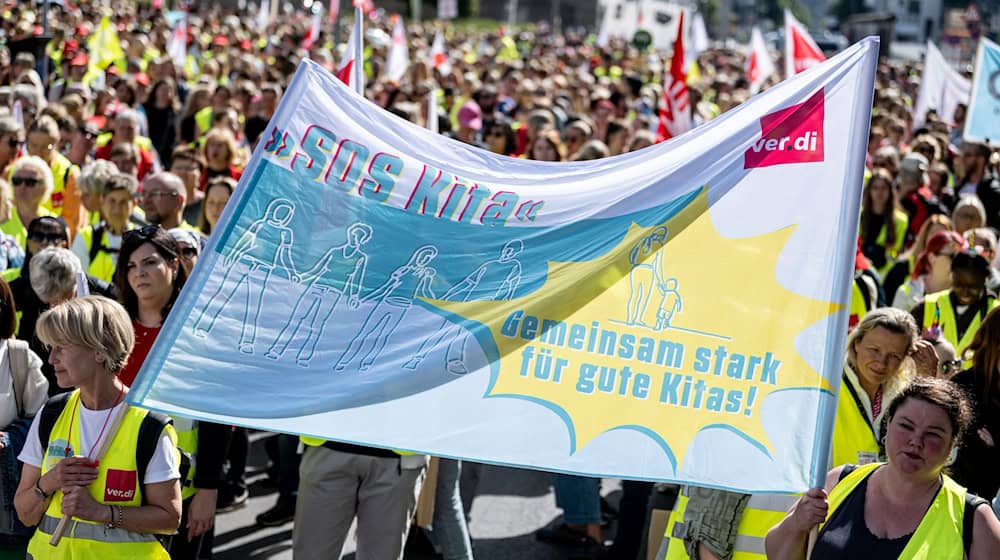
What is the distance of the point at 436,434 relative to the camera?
3.39 meters

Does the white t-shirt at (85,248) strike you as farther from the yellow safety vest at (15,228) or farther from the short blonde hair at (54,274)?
the short blonde hair at (54,274)

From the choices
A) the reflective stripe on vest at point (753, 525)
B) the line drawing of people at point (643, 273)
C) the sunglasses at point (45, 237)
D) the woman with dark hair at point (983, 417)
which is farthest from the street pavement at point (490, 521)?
the line drawing of people at point (643, 273)

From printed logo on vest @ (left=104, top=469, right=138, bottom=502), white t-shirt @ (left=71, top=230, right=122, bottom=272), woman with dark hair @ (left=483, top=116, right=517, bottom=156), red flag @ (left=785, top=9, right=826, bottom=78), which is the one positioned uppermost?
red flag @ (left=785, top=9, right=826, bottom=78)

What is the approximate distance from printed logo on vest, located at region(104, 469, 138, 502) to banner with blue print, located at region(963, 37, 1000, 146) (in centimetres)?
883

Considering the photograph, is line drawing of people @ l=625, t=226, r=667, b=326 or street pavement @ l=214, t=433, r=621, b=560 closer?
line drawing of people @ l=625, t=226, r=667, b=326

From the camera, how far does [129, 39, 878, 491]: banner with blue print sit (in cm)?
338

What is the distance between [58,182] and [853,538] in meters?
6.27

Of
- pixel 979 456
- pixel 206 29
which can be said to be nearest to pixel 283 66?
pixel 206 29

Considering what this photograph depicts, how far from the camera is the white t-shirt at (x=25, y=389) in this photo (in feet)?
14.4

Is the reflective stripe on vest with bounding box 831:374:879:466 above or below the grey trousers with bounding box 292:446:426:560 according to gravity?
above

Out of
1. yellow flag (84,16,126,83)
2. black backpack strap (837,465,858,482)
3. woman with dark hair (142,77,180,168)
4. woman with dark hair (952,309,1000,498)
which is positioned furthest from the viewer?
yellow flag (84,16,126,83)

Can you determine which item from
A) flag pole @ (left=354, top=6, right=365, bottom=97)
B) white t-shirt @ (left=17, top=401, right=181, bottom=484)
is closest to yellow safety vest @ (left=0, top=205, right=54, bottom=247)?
flag pole @ (left=354, top=6, right=365, bottom=97)

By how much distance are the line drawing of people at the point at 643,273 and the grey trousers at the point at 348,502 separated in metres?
1.53

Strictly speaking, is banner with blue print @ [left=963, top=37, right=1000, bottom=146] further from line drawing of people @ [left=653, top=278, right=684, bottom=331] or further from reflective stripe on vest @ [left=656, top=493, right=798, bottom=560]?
line drawing of people @ [left=653, top=278, right=684, bottom=331]
